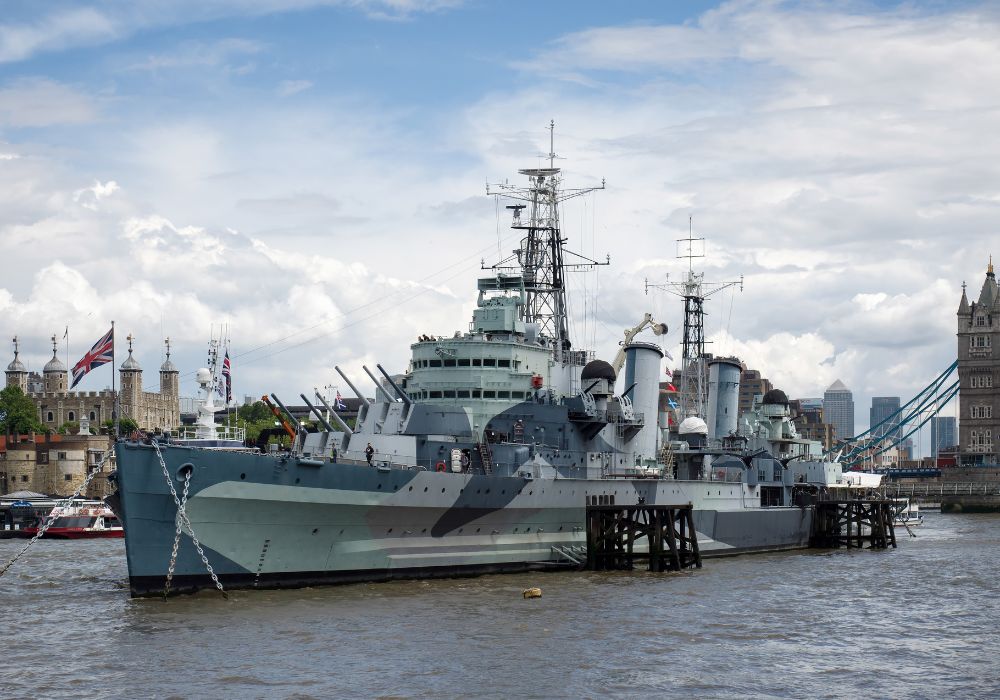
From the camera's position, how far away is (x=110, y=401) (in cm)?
12719

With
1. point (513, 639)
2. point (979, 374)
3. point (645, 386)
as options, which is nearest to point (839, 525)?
point (645, 386)

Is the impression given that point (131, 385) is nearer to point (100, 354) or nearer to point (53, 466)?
point (53, 466)

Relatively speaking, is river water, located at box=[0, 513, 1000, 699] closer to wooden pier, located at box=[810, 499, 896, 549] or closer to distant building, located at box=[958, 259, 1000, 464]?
wooden pier, located at box=[810, 499, 896, 549]

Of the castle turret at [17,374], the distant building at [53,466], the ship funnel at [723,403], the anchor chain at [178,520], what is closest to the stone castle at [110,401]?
the castle turret at [17,374]

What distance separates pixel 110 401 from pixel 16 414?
58.8 feet

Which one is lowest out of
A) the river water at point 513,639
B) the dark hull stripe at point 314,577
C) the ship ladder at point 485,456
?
the river water at point 513,639

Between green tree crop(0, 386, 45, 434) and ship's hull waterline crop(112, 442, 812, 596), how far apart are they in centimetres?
8575

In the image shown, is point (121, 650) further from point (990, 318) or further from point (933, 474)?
point (990, 318)

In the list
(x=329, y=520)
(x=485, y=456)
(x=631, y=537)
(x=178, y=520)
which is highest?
(x=485, y=456)

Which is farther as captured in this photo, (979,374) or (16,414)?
(979,374)

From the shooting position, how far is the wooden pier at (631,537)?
115 ft

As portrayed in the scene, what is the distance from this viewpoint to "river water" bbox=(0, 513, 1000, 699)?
19.8m

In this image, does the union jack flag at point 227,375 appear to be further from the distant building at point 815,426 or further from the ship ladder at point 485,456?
the distant building at point 815,426

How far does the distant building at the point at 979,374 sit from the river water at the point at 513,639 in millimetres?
92440
